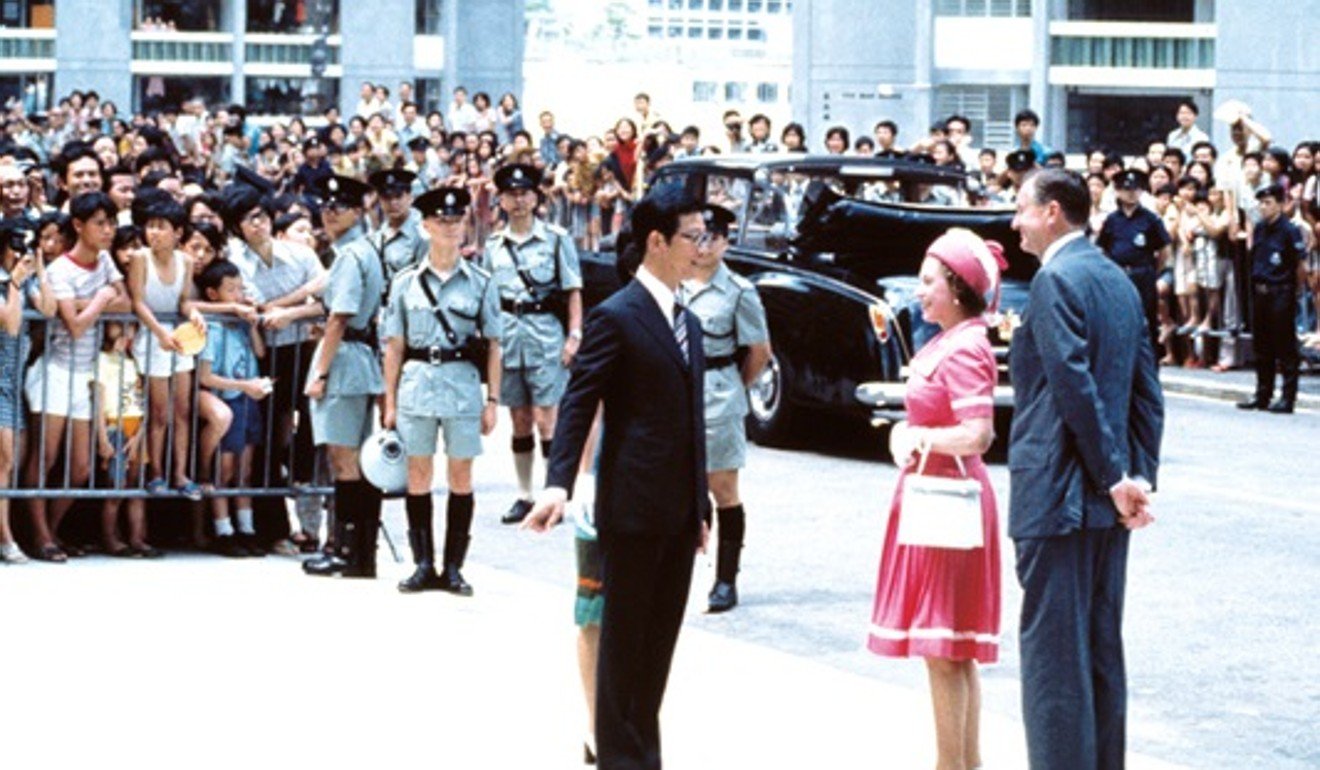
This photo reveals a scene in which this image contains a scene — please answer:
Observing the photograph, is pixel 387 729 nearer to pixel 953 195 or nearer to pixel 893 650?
pixel 893 650

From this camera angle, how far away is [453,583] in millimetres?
13039

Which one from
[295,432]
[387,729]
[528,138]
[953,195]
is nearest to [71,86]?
[528,138]

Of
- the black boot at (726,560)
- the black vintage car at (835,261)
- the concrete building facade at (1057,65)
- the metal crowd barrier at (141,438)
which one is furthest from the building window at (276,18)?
the black boot at (726,560)

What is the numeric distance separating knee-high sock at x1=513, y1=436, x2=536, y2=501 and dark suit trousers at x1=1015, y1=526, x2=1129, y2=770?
7.99 metres

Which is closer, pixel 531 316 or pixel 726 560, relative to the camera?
pixel 726 560

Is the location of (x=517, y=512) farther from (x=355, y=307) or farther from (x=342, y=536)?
(x=355, y=307)

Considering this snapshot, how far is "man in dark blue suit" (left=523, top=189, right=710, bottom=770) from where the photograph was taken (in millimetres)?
8492

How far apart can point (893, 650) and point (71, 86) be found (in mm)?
62417

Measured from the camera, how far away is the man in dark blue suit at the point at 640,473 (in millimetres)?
8492

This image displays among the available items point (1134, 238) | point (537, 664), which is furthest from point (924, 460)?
point (1134, 238)

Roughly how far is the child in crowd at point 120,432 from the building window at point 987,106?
36.6 metres

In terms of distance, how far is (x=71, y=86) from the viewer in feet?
227

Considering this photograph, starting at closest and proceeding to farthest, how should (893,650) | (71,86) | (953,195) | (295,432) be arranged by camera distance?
(893,650), (295,432), (953,195), (71,86)

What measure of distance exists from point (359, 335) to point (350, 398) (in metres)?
0.31
